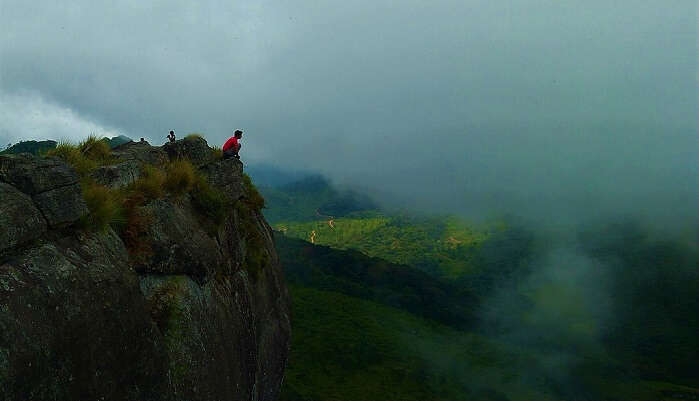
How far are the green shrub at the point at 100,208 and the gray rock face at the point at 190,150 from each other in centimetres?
919

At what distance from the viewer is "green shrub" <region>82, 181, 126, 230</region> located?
10.7m

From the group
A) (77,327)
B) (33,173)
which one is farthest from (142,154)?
(77,327)

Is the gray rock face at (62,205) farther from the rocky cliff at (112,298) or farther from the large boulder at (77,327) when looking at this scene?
the large boulder at (77,327)

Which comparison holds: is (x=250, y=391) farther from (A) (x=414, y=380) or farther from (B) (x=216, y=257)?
(A) (x=414, y=380)

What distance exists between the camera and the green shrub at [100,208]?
10684 millimetres

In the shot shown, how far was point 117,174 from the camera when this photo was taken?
14.3 m

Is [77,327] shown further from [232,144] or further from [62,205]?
[232,144]

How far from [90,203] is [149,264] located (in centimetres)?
255

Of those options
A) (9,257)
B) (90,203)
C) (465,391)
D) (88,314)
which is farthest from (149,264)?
(465,391)

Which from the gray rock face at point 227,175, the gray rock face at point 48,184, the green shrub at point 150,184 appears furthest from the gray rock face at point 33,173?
the gray rock face at point 227,175

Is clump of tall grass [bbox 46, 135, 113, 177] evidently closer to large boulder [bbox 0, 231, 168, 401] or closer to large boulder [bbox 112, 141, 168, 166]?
large boulder [bbox 112, 141, 168, 166]

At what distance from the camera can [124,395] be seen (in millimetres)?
9602

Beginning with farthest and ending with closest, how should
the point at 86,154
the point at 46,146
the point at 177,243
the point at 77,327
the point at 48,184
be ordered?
the point at 46,146 → the point at 86,154 → the point at 177,243 → the point at 48,184 → the point at 77,327

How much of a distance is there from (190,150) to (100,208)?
36.1ft
